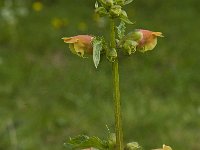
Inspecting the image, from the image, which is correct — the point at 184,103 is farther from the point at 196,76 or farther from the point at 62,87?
the point at 62,87

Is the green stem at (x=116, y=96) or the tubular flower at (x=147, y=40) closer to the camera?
the green stem at (x=116, y=96)

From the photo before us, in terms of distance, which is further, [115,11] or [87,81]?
[87,81]

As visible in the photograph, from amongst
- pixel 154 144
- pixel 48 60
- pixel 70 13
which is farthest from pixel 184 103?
pixel 70 13

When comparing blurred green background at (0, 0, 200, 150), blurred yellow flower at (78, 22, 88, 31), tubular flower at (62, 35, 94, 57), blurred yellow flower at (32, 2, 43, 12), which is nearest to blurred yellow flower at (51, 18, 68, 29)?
blurred green background at (0, 0, 200, 150)

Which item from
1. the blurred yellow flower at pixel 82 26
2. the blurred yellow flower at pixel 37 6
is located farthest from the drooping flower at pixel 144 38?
the blurred yellow flower at pixel 37 6

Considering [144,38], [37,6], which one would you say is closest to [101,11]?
[144,38]

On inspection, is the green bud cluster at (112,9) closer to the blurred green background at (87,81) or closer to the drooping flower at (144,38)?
the drooping flower at (144,38)

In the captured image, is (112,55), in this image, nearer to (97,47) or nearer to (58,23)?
(97,47)

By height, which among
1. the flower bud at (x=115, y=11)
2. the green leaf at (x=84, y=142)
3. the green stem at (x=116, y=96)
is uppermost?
the flower bud at (x=115, y=11)
